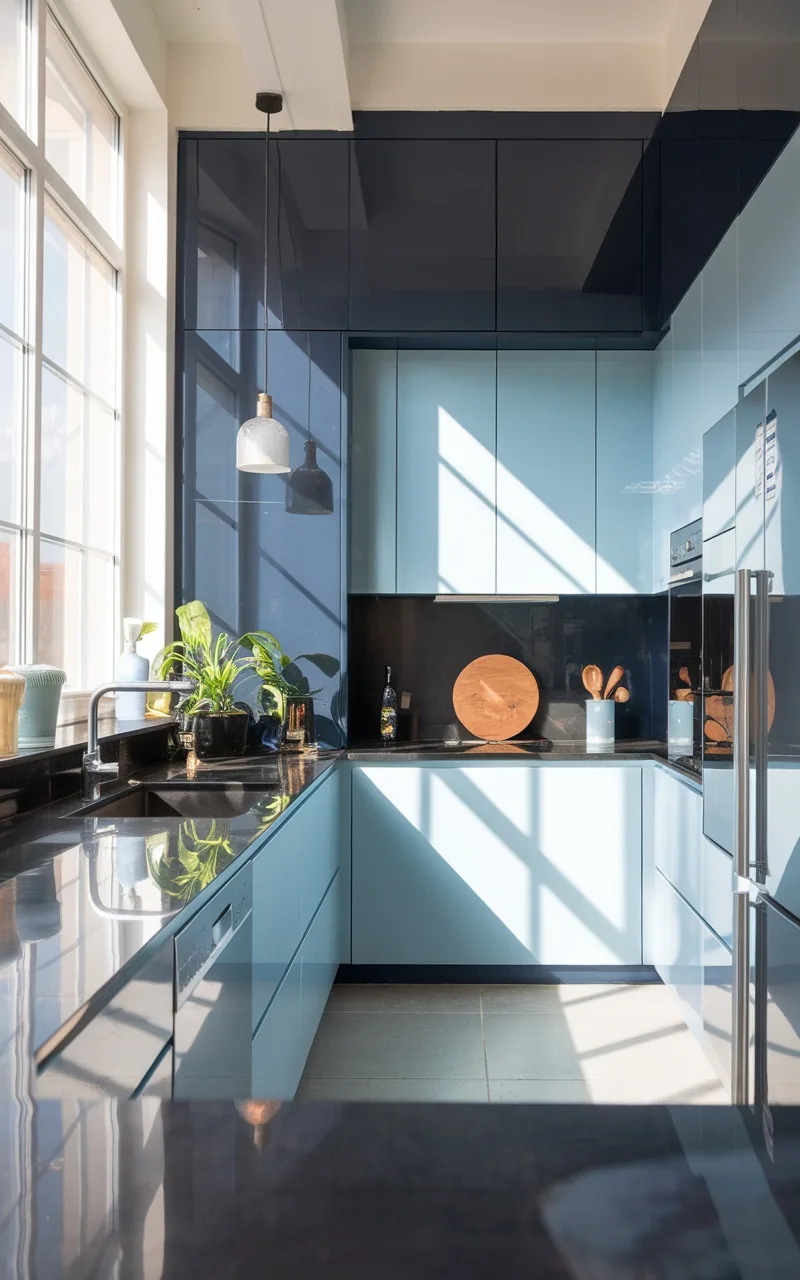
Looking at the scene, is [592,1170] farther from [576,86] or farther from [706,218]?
[576,86]

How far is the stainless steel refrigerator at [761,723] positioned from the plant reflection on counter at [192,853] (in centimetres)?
103

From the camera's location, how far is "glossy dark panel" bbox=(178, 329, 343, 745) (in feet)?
11.7

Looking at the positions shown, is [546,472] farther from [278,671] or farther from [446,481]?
[278,671]

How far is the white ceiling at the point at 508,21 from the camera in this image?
337 cm

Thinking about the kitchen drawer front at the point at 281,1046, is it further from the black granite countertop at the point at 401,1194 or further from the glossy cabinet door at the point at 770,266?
the glossy cabinet door at the point at 770,266

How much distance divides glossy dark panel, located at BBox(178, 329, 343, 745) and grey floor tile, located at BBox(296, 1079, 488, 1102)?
1.25 m

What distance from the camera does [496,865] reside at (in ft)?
11.3

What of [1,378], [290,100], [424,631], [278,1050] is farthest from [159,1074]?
[290,100]

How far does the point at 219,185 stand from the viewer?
3578 mm

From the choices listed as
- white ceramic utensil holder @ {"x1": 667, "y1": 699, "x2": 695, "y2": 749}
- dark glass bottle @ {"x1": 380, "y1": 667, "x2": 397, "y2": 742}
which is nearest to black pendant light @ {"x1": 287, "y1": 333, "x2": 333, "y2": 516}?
dark glass bottle @ {"x1": 380, "y1": 667, "x2": 397, "y2": 742}

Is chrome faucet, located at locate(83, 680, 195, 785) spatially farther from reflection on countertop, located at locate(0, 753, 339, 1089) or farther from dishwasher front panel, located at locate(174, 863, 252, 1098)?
dishwasher front panel, located at locate(174, 863, 252, 1098)

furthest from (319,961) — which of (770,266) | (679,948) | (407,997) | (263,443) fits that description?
(770,266)

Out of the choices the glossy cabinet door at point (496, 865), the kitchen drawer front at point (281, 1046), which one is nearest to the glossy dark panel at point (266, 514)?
the glossy cabinet door at point (496, 865)

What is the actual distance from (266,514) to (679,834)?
1.85m
